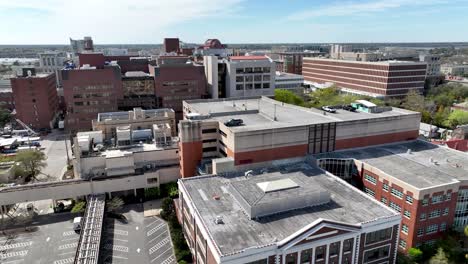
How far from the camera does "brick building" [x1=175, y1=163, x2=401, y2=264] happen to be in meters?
39.1

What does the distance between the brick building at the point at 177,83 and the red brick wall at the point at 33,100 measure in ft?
147

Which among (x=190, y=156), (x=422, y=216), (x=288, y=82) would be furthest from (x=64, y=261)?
(x=288, y=82)

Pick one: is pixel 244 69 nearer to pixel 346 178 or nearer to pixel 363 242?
pixel 346 178

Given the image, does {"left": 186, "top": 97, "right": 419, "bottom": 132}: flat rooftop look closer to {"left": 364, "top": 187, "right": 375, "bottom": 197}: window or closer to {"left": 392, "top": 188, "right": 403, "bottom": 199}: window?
{"left": 364, "top": 187, "right": 375, "bottom": 197}: window

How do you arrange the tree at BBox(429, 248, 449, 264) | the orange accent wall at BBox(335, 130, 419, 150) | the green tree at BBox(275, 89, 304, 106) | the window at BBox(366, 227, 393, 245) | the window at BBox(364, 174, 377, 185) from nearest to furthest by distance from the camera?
the window at BBox(366, 227, 393, 245) < the tree at BBox(429, 248, 449, 264) < the window at BBox(364, 174, 377, 185) < the orange accent wall at BBox(335, 130, 419, 150) < the green tree at BBox(275, 89, 304, 106)

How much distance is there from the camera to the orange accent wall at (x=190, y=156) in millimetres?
66312

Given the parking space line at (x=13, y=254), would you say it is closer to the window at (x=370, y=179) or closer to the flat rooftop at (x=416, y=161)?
the flat rooftop at (x=416, y=161)

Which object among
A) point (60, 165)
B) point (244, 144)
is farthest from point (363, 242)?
point (60, 165)

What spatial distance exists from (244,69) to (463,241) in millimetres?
85312

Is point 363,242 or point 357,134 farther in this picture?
point 357,134

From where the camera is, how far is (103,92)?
118312 millimetres

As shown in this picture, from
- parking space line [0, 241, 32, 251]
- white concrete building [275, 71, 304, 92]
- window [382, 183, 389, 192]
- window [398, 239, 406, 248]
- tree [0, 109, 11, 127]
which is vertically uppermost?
white concrete building [275, 71, 304, 92]

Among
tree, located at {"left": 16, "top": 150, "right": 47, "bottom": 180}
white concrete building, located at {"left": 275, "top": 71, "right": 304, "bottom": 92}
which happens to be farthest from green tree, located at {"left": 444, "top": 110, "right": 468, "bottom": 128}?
tree, located at {"left": 16, "top": 150, "right": 47, "bottom": 180}

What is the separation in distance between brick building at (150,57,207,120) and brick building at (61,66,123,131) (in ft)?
47.0
